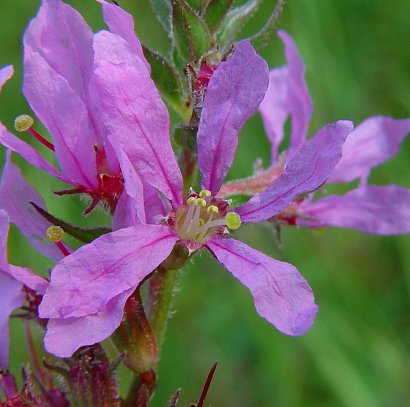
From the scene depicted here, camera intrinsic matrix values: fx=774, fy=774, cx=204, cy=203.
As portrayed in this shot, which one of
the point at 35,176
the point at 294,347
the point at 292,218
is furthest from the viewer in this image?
the point at 35,176

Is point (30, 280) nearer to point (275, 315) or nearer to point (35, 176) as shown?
point (275, 315)

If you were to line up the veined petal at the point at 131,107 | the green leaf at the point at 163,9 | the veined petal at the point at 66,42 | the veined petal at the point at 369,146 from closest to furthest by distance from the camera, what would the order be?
the veined petal at the point at 131,107
the veined petal at the point at 66,42
the green leaf at the point at 163,9
the veined petal at the point at 369,146

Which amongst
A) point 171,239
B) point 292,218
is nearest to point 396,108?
point 292,218

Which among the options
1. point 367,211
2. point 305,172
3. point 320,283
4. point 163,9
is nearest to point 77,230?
point 305,172

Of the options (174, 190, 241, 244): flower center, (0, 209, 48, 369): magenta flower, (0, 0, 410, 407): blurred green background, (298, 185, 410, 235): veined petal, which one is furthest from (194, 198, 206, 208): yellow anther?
(0, 0, 410, 407): blurred green background

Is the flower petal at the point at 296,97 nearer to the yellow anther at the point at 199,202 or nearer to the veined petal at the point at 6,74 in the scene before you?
the yellow anther at the point at 199,202

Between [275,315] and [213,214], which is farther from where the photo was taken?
[213,214]

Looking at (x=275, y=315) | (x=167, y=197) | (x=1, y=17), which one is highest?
(x=167, y=197)

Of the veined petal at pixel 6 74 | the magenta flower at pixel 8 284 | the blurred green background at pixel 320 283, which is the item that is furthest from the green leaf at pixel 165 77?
the blurred green background at pixel 320 283

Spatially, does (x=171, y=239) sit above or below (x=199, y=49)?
below
